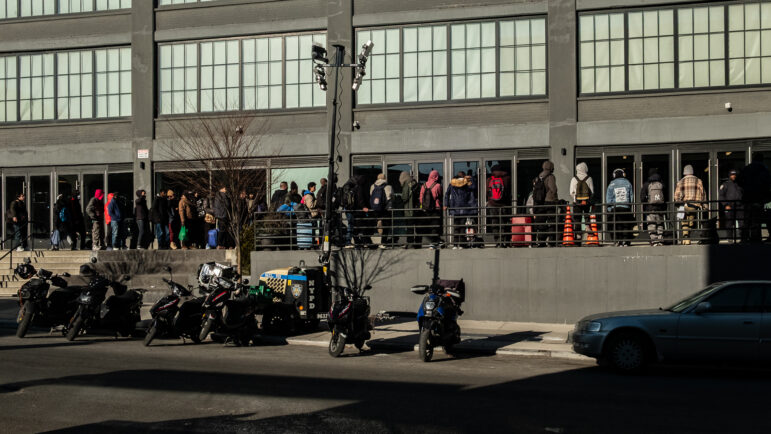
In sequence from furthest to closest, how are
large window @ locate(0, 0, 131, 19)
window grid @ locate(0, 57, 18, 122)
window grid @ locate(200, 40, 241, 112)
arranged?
window grid @ locate(0, 57, 18, 122), large window @ locate(0, 0, 131, 19), window grid @ locate(200, 40, 241, 112)

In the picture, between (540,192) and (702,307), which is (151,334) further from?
(540,192)

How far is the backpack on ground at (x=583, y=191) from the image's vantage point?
18.3 metres

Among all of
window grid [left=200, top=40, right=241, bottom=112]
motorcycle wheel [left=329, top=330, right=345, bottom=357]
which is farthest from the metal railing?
window grid [left=200, top=40, right=241, bottom=112]

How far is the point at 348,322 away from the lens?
13.8 metres

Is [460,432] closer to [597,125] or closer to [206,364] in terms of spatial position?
[206,364]

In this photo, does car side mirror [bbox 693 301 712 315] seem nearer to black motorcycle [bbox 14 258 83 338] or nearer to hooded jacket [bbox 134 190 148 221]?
black motorcycle [bbox 14 258 83 338]

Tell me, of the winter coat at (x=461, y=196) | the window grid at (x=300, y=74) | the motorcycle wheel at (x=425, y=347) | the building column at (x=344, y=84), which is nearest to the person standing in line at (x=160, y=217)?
the building column at (x=344, y=84)

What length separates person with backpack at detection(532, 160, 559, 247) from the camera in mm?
18578

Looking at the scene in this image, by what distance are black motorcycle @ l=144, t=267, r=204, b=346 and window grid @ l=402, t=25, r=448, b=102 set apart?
12.2m

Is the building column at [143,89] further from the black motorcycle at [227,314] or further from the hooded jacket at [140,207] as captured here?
the black motorcycle at [227,314]

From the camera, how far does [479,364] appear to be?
522 inches

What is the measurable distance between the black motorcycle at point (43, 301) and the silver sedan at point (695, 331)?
9.43 meters

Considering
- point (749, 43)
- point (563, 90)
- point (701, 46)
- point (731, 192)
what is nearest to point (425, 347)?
point (731, 192)

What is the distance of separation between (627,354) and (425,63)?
1478 cm
